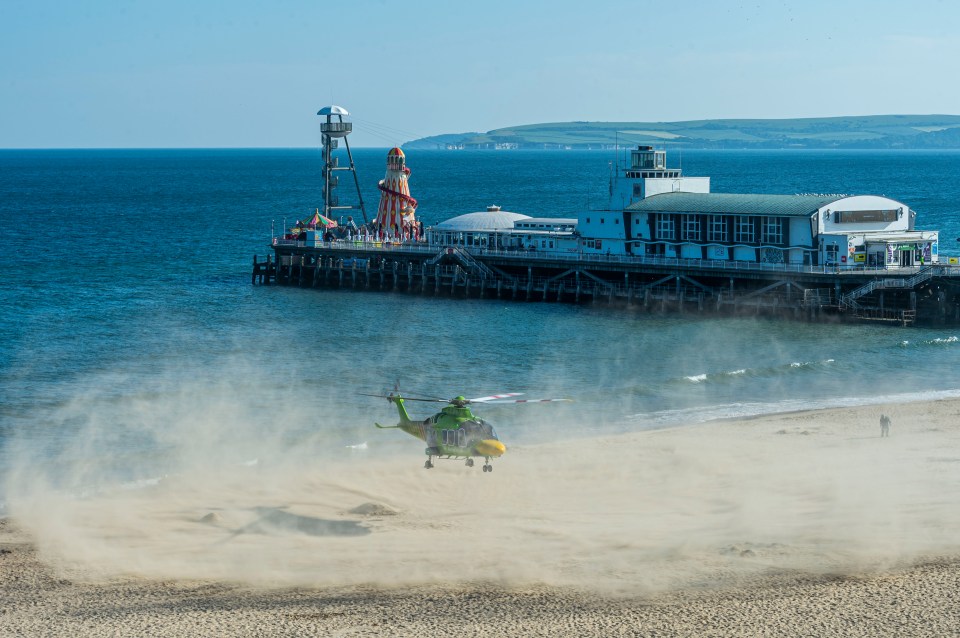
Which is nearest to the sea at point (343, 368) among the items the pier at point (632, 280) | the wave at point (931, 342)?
the wave at point (931, 342)

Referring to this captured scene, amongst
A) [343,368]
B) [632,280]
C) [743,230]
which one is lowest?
[343,368]

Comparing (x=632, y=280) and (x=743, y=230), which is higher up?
(x=743, y=230)

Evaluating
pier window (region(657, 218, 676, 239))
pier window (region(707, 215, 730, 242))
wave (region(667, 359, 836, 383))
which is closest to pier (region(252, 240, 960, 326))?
pier window (region(657, 218, 676, 239))

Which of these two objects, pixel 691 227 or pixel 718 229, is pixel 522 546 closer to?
pixel 718 229

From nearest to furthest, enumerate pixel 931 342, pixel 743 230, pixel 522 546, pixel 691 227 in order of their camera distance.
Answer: pixel 522 546
pixel 931 342
pixel 743 230
pixel 691 227

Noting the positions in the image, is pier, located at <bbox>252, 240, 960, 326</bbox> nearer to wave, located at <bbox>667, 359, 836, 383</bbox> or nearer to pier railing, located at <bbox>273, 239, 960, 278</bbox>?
pier railing, located at <bbox>273, 239, 960, 278</bbox>

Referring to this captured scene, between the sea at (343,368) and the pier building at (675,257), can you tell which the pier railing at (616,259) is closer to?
the pier building at (675,257)

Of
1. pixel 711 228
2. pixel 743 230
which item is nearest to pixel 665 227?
pixel 711 228
